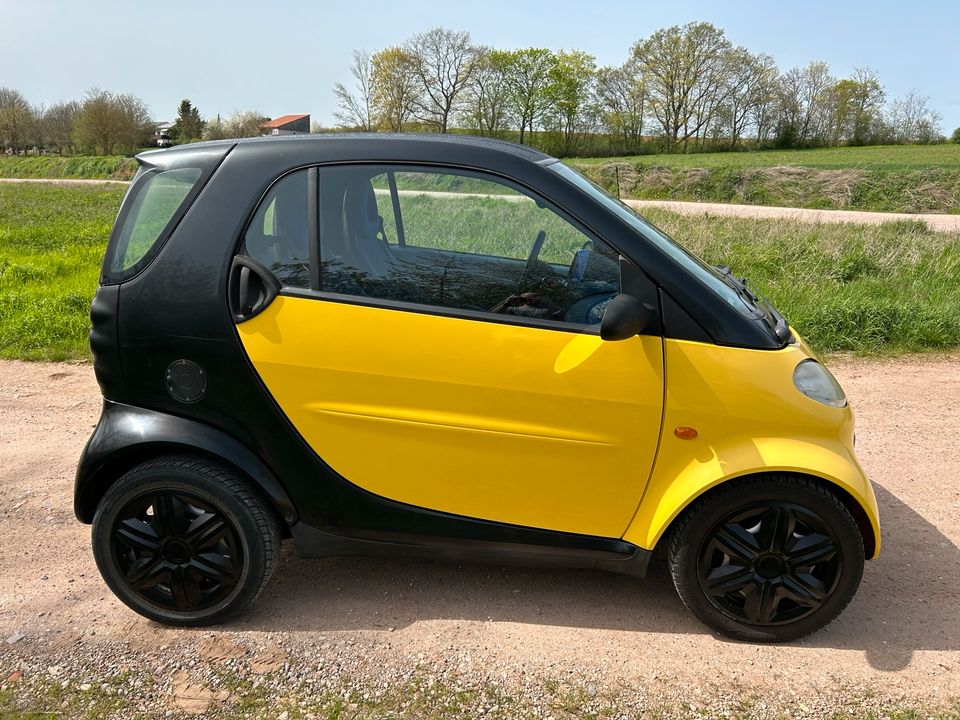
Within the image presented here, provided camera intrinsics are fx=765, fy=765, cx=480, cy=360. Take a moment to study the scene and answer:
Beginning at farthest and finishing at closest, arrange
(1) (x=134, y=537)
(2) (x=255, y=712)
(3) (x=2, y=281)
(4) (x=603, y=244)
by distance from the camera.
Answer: (3) (x=2, y=281)
(1) (x=134, y=537)
(4) (x=603, y=244)
(2) (x=255, y=712)

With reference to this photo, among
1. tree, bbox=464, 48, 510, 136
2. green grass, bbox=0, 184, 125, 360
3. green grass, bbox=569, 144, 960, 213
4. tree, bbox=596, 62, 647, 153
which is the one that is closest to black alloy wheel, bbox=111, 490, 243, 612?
green grass, bbox=0, 184, 125, 360

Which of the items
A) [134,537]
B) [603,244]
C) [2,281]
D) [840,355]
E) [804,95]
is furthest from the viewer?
[804,95]

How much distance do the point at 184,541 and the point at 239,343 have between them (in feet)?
2.55

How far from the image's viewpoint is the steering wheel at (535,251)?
8.87 feet

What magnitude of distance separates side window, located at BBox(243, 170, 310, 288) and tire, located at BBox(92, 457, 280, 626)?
0.77 m

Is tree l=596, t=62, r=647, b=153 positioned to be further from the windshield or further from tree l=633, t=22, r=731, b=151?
the windshield

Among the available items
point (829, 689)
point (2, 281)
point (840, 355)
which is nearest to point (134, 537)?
point (829, 689)

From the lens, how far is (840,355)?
6547mm

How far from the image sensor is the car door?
100 inches

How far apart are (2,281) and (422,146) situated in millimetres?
8711

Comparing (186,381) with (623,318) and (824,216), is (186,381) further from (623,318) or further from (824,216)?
(824,216)

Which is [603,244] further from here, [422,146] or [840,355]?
[840,355]

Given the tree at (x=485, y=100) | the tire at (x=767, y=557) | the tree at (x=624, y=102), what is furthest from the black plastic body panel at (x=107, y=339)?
the tree at (x=624, y=102)

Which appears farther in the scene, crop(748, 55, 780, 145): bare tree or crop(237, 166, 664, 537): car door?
crop(748, 55, 780, 145): bare tree
